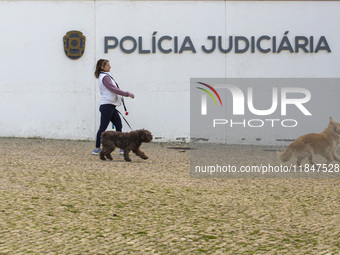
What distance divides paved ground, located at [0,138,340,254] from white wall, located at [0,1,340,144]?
18.8 feet

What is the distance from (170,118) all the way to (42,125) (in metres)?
3.28

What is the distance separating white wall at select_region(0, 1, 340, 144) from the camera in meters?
17.2

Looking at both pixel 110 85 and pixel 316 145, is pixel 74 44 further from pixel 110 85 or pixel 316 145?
pixel 316 145

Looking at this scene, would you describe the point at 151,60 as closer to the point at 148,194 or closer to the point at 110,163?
the point at 110,163

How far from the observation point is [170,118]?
1736 centimetres

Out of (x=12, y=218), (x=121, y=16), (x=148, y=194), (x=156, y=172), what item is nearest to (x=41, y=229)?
(x=12, y=218)

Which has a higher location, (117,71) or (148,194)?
(117,71)

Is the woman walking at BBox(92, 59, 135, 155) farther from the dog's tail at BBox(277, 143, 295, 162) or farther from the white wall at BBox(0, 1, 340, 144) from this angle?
the white wall at BBox(0, 1, 340, 144)

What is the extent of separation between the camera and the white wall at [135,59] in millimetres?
17172

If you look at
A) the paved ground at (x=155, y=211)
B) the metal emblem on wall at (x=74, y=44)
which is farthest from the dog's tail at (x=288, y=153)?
the metal emblem on wall at (x=74, y=44)

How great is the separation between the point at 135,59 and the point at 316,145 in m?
7.12

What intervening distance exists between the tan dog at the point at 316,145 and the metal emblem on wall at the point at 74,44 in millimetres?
7449

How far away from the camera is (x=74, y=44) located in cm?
1723
